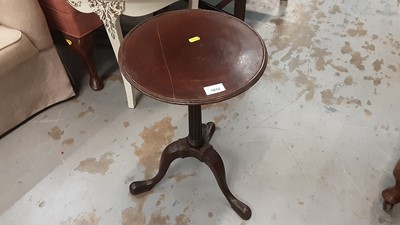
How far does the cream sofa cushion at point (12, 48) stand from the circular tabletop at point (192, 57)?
0.64 metres

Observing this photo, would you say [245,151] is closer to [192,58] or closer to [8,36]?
[192,58]

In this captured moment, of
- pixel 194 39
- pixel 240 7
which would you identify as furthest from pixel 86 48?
pixel 240 7

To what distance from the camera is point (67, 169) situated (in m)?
1.49

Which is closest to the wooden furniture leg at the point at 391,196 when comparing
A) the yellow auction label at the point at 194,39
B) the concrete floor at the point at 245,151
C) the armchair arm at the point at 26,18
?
the concrete floor at the point at 245,151

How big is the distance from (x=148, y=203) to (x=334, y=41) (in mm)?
1500

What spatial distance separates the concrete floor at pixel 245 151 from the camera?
4.43ft

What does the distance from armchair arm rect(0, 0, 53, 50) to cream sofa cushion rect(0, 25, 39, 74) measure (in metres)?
0.03

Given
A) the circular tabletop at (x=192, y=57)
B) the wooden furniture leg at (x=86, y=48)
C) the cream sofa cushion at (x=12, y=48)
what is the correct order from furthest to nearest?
the wooden furniture leg at (x=86, y=48), the cream sofa cushion at (x=12, y=48), the circular tabletop at (x=192, y=57)

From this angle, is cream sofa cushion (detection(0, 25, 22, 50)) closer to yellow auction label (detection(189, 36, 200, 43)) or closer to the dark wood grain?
the dark wood grain

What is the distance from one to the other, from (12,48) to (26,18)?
0.14 m

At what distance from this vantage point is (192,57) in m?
1.03

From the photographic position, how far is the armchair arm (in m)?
1.43

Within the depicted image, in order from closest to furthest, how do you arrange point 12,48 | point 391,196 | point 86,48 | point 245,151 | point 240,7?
point 391,196
point 12,48
point 245,151
point 86,48
point 240,7

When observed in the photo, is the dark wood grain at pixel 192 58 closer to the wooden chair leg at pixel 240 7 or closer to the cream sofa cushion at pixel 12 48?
the cream sofa cushion at pixel 12 48
